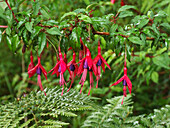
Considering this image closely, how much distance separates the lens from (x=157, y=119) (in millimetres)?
952

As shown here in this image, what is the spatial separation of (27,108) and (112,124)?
385mm

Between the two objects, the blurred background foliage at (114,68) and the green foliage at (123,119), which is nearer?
the green foliage at (123,119)

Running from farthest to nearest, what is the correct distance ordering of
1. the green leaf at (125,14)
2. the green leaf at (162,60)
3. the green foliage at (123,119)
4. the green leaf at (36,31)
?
the green leaf at (162,60)
the green foliage at (123,119)
the green leaf at (125,14)
the green leaf at (36,31)

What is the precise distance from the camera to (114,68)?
1372 millimetres

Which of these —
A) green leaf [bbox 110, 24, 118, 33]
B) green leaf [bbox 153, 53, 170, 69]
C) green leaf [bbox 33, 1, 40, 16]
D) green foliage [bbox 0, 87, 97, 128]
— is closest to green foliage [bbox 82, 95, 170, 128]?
green foliage [bbox 0, 87, 97, 128]

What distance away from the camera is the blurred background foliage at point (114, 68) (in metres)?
1.15

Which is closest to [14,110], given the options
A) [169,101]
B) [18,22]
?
[18,22]

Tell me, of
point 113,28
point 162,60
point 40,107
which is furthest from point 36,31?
point 162,60

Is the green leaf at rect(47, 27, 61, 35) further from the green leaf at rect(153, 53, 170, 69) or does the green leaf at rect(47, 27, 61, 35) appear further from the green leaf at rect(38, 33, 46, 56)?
the green leaf at rect(153, 53, 170, 69)

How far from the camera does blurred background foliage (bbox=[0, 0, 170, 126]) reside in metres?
1.15

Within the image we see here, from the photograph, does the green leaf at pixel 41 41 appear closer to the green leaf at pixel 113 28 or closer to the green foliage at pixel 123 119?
the green leaf at pixel 113 28

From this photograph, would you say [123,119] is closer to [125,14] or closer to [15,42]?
A: [125,14]

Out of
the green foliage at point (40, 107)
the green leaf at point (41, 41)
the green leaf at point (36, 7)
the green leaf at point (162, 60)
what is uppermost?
the green leaf at point (36, 7)

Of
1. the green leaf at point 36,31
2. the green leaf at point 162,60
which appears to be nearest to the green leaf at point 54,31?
the green leaf at point 36,31
